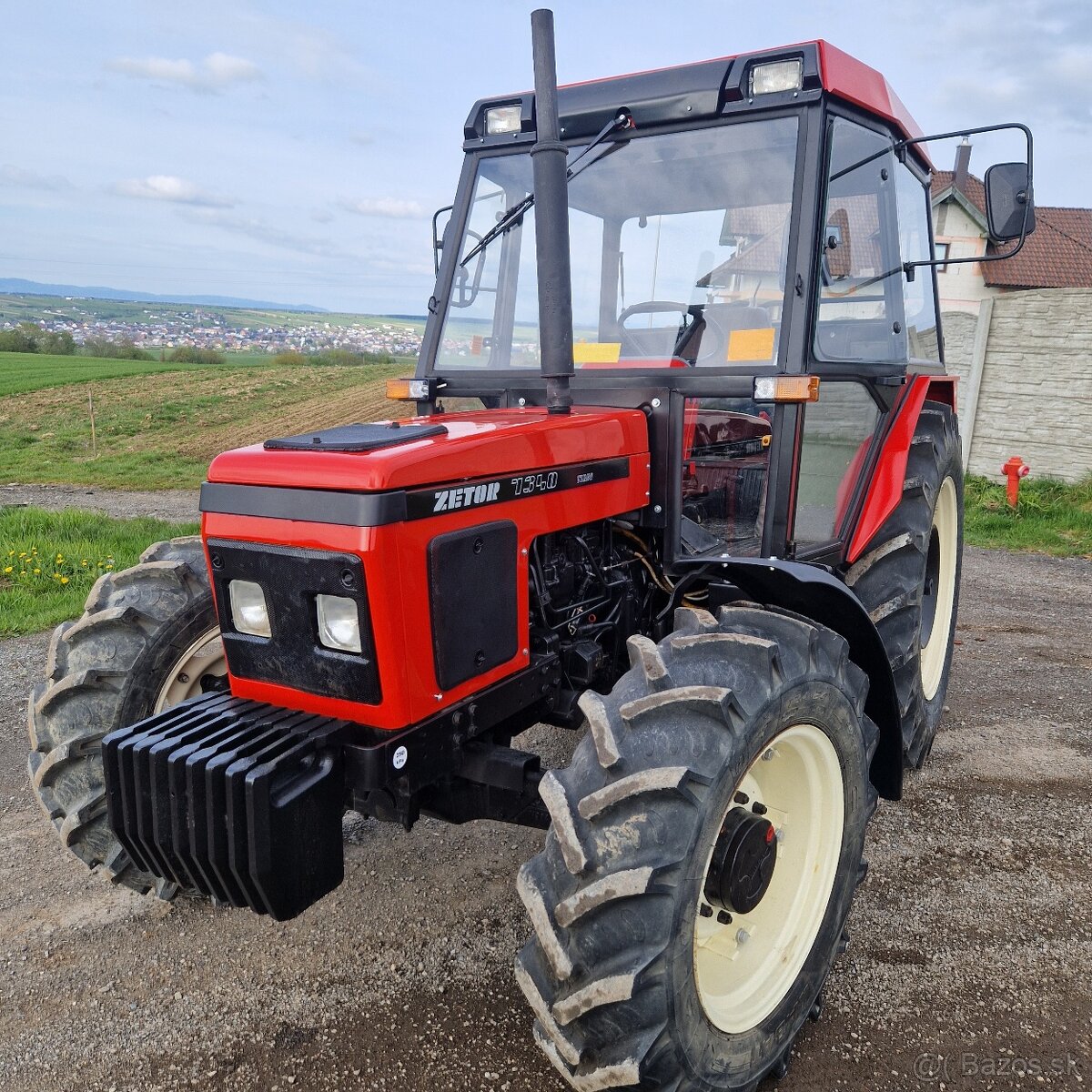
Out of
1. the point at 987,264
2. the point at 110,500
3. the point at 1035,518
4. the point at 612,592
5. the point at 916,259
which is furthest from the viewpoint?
the point at 987,264

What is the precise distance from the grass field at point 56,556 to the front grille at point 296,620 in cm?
420

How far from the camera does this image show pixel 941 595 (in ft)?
14.4

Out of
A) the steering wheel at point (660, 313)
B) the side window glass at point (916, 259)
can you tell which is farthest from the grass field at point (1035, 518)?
the steering wheel at point (660, 313)

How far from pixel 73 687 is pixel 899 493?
2.71 metres

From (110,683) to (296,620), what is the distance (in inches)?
35.2

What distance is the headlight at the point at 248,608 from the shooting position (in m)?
2.21

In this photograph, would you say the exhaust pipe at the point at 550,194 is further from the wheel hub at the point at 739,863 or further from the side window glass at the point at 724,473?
the wheel hub at the point at 739,863

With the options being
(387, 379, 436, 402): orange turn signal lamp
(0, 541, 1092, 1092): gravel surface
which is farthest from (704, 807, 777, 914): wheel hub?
(387, 379, 436, 402): orange turn signal lamp

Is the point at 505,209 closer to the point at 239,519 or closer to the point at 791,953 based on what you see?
the point at 239,519

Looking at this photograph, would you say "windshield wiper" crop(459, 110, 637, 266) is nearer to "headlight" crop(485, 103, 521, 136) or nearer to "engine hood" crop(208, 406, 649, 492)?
"headlight" crop(485, 103, 521, 136)

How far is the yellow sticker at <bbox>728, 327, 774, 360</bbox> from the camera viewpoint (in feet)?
9.45

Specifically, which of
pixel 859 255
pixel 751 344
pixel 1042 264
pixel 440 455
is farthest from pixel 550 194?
pixel 1042 264

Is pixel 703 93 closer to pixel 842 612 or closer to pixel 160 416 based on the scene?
pixel 842 612

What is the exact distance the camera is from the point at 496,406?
10.7 feet
